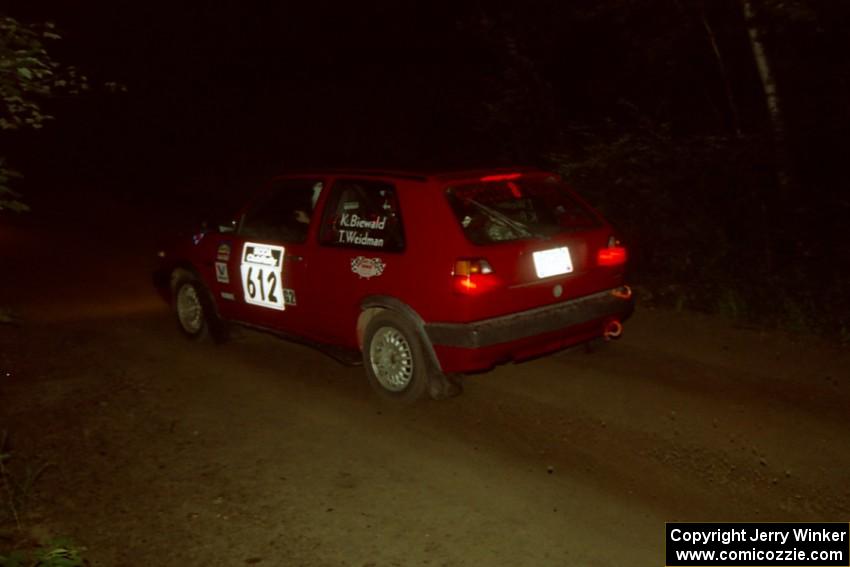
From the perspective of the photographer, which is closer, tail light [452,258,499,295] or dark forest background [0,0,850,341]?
tail light [452,258,499,295]

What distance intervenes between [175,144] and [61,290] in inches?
767

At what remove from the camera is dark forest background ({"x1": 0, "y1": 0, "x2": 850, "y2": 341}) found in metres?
9.65

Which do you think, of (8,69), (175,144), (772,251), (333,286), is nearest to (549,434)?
(333,286)

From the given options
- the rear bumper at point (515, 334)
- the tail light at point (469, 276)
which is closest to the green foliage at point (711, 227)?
the rear bumper at point (515, 334)

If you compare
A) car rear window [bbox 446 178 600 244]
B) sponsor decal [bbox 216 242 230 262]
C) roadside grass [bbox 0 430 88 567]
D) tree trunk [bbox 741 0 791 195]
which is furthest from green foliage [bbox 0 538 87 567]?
tree trunk [bbox 741 0 791 195]

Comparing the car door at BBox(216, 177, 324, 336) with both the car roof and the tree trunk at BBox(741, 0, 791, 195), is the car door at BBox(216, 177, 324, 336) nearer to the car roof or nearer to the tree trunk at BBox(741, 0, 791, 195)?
the car roof

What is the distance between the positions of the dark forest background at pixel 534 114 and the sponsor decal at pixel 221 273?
1757mm

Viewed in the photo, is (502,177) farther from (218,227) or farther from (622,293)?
(218,227)

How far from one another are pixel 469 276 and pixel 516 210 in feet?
2.80

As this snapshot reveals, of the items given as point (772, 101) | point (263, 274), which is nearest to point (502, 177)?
point (263, 274)

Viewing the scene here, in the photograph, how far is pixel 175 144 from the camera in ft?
98.5

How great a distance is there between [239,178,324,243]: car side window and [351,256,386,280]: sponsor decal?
2.24ft

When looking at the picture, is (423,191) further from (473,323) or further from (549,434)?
(549,434)

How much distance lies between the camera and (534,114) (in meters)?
14.0
